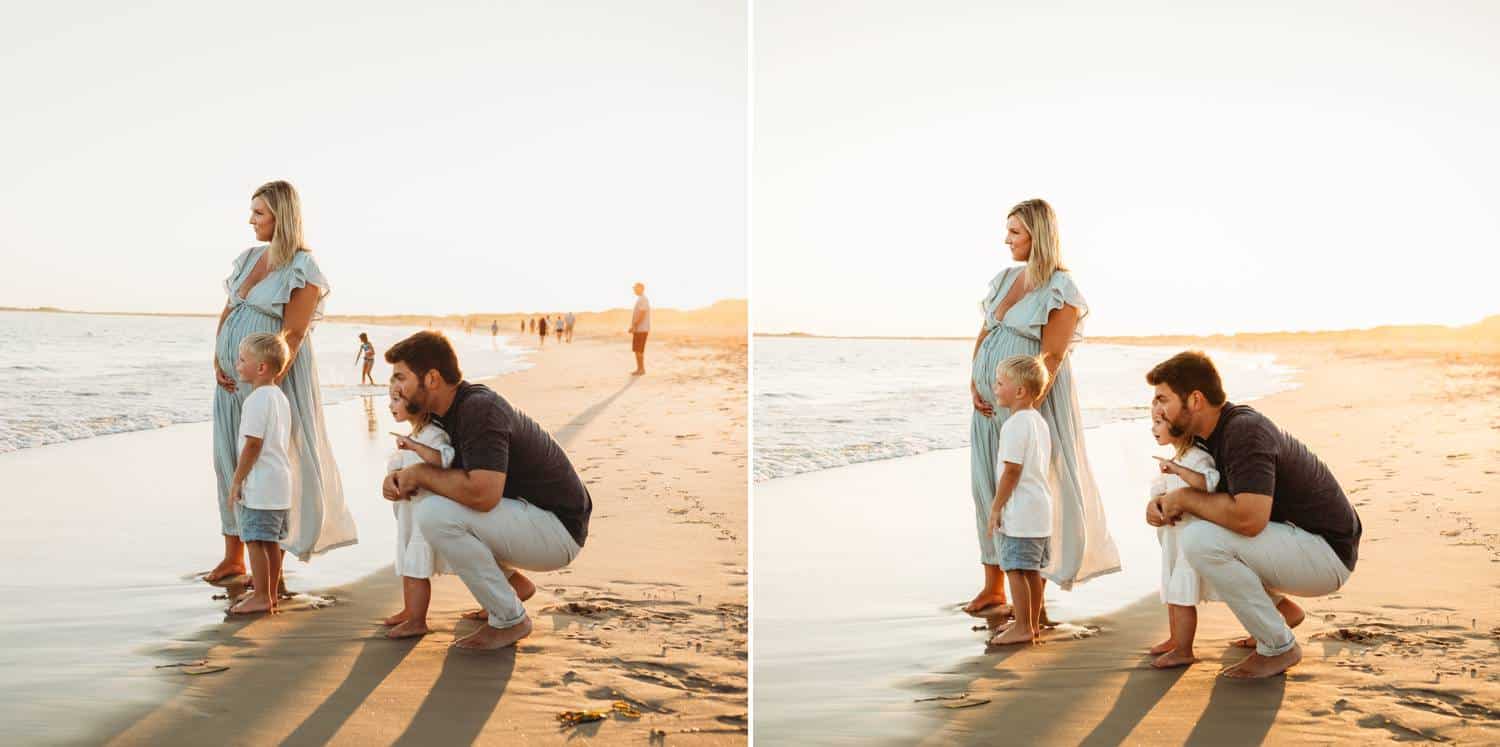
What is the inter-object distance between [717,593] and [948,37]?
30.5 feet

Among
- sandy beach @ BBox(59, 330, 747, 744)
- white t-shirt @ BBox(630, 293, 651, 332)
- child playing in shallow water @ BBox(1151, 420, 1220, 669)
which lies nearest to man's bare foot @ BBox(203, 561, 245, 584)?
sandy beach @ BBox(59, 330, 747, 744)

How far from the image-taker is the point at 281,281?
3.36 metres

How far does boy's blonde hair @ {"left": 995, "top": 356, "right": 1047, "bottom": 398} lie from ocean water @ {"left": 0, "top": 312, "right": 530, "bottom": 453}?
4.82 meters

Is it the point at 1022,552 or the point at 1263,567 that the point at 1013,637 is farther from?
the point at 1263,567

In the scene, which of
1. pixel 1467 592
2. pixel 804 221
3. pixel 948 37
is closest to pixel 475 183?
pixel 804 221

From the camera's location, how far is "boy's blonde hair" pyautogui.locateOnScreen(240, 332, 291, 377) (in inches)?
125

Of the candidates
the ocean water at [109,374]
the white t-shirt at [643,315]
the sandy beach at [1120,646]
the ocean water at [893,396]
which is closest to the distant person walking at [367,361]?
the ocean water at [109,374]

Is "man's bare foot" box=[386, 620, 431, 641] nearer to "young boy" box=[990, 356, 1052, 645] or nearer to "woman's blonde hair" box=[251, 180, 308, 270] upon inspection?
"woman's blonde hair" box=[251, 180, 308, 270]

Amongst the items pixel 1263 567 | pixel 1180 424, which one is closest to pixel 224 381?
pixel 1180 424

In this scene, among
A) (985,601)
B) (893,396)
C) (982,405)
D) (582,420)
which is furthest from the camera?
(893,396)

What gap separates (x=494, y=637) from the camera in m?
3.04

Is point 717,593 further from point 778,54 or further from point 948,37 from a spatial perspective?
point 778,54

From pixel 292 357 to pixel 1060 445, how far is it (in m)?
2.01

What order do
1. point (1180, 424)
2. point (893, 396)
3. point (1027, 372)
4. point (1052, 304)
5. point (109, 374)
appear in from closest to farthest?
point (1180, 424)
point (1027, 372)
point (1052, 304)
point (109, 374)
point (893, 396)
